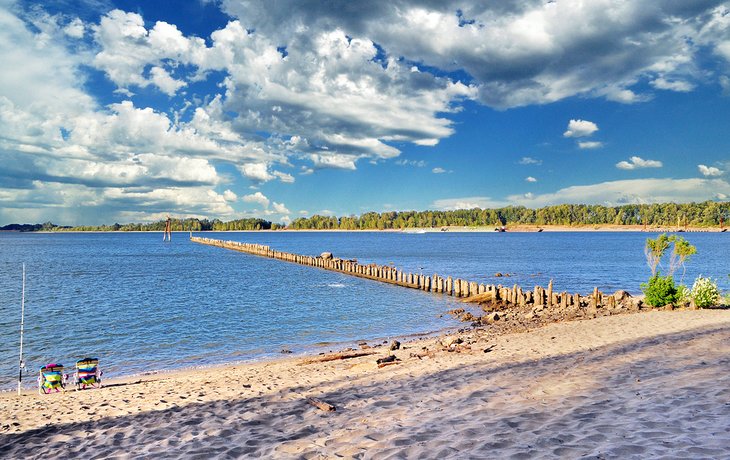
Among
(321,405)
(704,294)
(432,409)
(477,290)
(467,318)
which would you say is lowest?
(467,318)

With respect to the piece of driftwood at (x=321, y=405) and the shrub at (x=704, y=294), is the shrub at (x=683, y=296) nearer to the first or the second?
the shrub at (x=704, y=294)

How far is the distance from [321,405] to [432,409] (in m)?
2.49

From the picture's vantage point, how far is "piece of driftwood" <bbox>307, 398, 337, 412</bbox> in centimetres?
987

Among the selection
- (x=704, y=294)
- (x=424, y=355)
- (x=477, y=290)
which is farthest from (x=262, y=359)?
(x=704, y=294)

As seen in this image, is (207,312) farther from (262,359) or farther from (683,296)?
(683,296)

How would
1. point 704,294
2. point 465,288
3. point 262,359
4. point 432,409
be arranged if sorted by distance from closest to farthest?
point 432,409 < point 262,359 < point 704,294 < point 465,288

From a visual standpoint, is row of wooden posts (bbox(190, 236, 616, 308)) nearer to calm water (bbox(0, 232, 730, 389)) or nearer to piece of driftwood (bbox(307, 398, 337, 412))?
calm water (bbox(0, 232, 730, 389))

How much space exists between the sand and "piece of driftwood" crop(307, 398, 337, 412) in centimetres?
24

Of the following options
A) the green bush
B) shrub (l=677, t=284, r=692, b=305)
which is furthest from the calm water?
shrub (l=677, t=284, r=692, b=305)

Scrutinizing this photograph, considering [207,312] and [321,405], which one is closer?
[321,405]

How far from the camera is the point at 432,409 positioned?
364 inches

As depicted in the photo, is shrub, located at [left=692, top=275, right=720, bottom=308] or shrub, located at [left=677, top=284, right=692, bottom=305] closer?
shrub, located at [left=692, top=275, right=720, bottom=308]

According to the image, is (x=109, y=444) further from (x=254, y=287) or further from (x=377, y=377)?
(x=254, y=287)

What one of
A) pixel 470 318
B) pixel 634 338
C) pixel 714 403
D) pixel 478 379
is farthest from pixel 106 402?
pixel 470 318
